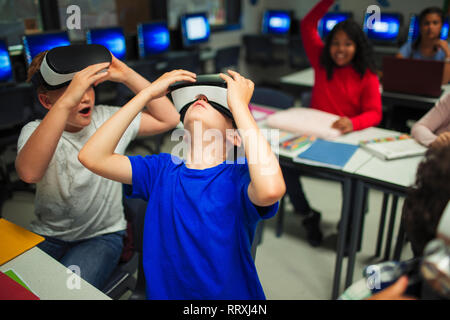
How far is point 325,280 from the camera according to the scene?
2188 mm

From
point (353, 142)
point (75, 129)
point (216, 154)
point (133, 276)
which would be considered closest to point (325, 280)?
point (353, 142)

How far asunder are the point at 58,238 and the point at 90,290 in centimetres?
55

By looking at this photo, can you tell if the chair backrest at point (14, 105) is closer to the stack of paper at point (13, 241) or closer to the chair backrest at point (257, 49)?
the stack of paper at point (13, 241)

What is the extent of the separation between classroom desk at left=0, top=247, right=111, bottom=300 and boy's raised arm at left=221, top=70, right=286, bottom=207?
0.49m

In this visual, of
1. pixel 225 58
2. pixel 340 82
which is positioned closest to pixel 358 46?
pixel 340 82

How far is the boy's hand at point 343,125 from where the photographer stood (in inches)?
87.0

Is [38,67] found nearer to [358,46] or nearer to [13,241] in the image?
[13,241]

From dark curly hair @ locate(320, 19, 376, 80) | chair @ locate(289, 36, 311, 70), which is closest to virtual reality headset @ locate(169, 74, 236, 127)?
dark curly hair @ locate(320, 19, 376, 80)

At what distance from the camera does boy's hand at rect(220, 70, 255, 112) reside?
946 mm

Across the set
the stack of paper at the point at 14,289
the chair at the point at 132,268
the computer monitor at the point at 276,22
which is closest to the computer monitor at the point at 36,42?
the chair at the point at 132,268

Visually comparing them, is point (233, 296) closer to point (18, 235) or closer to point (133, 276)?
point (133, 276)

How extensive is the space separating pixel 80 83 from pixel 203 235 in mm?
556

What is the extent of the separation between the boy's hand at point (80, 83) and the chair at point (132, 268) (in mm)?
490

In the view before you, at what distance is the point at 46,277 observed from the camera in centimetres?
106
